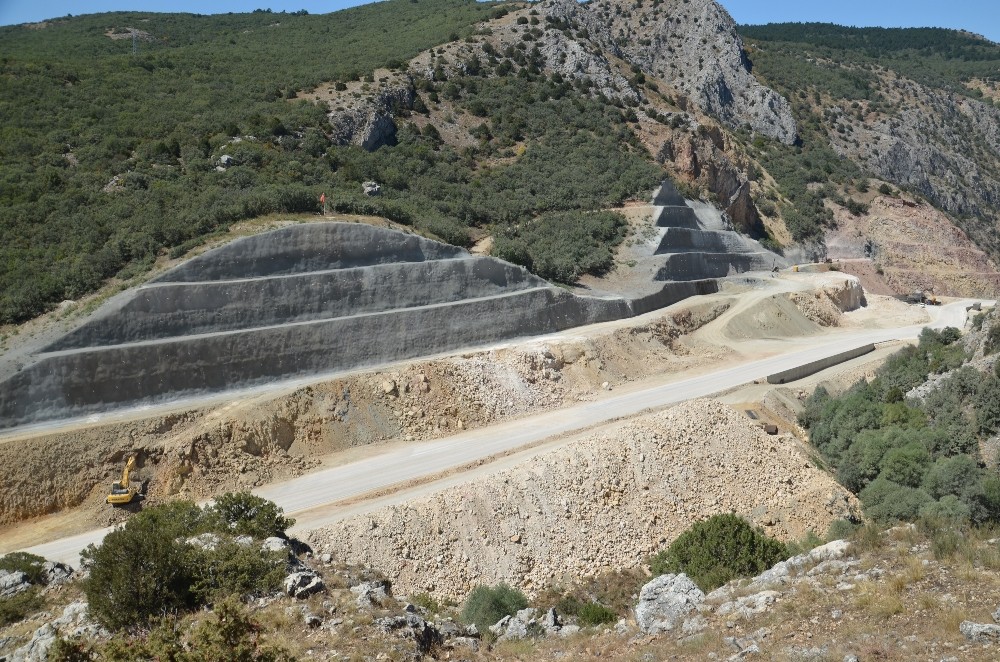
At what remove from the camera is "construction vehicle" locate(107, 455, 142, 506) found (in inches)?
851

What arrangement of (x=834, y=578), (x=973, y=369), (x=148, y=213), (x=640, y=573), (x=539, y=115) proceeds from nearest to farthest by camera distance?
(x=834, y=578)
(x=640, y=573)
(x=973, y=369)
(x=148, y=213)
(x=539, y=115)

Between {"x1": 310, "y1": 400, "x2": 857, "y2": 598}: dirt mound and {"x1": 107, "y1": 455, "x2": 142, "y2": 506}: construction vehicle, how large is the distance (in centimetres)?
669

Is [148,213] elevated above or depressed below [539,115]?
below

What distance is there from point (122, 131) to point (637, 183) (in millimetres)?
31889

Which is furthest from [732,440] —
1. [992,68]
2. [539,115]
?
[992,68]

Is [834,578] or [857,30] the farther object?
[857,30]

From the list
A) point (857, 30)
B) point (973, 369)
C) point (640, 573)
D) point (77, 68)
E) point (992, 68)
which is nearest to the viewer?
point (640, 573)

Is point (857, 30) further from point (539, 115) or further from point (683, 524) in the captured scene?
point (683, 524)

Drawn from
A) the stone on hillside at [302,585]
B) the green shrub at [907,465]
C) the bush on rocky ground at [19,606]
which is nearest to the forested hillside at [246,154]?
the bush on rocky ground at [19,606]

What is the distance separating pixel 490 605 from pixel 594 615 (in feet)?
7.78

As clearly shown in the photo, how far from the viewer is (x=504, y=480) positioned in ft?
70.3

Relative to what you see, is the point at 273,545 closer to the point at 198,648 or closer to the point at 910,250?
the point at 198,648

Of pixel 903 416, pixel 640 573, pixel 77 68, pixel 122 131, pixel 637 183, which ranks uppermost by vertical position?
pixel 77 68

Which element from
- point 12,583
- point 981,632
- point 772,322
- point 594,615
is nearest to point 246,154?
point 12,583
